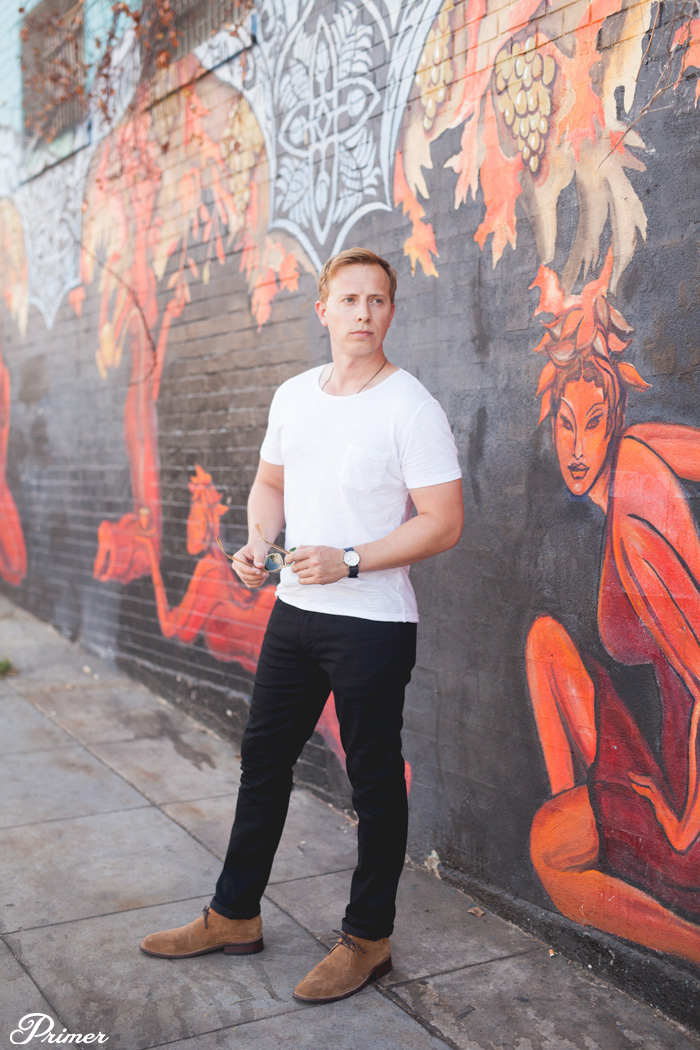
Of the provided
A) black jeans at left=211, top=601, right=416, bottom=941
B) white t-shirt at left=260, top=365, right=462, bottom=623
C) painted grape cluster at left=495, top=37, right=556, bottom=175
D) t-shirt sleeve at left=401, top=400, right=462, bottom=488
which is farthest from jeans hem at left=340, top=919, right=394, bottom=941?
painted grape cluster at left=495, top=37, right=556, bottom=175

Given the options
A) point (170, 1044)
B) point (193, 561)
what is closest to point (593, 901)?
point (170, 1044)

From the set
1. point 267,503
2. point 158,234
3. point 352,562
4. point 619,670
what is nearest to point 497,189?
point 267,503

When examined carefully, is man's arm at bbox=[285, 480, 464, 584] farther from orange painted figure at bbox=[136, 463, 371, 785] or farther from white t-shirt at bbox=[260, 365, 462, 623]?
orange painted figure at bbox=[136, 463, 371, 785]

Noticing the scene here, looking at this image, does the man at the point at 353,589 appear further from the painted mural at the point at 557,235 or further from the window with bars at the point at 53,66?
the window with bars at the point at 53,66

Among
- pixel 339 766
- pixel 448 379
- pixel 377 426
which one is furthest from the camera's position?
pixel 339 766

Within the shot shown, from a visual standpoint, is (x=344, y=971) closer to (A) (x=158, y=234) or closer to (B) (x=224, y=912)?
(B) (x=224, y=912)

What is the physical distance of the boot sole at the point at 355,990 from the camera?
8.79 feet

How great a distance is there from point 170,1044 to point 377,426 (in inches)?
67.1

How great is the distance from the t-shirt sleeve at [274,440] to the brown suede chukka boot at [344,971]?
1426 mm

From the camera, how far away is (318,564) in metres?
2.54

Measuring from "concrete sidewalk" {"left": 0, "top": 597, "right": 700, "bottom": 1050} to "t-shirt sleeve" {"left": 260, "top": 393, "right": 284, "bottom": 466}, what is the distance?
1.53 meters

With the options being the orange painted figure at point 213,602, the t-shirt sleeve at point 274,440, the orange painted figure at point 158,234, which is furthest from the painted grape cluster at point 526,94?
the orange painted figure at point 213,602

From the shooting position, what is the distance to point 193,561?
5.58 meters

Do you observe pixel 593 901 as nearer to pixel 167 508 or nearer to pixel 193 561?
pixel 193 561
